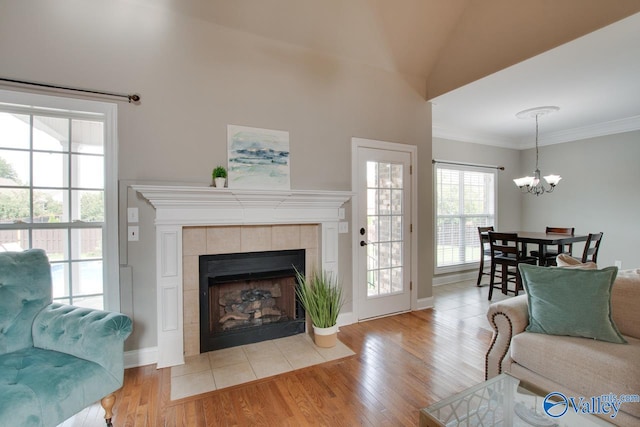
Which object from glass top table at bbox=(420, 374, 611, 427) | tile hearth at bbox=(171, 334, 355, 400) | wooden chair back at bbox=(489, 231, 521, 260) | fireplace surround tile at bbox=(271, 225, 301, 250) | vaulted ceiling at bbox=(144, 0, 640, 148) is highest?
vaulted ceiling at bbox=(144, 0, 640, 148)

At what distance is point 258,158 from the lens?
8.76ft

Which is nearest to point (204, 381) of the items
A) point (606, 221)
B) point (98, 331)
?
point (98, 331)

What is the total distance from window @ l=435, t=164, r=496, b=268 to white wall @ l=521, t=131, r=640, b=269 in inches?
43.3

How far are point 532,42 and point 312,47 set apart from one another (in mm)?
2030

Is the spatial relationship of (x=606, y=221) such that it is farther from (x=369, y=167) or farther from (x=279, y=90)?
(x=279, y=90)

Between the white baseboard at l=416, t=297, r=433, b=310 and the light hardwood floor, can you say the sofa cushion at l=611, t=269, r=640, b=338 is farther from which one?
the white baseboard at l=416, t=297, r=433, b=310

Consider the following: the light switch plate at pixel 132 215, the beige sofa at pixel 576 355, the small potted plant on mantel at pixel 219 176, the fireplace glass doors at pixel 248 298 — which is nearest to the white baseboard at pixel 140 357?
the fireplace glass doors at pixel 248 298

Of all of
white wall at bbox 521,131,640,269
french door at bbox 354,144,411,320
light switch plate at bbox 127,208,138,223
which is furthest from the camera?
white wall at bbox 521,131,640,269

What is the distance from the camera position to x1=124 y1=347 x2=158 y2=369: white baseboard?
7.53 ft

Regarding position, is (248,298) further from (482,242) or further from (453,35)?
(482,242)

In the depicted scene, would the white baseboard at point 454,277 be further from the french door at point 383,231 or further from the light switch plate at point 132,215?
the light switch plate at point 132,215

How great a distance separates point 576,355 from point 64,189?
355 centimetres

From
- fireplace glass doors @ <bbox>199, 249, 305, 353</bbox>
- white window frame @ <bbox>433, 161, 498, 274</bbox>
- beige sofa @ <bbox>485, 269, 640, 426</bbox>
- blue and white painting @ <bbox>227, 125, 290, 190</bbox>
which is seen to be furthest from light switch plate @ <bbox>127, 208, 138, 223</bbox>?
white window frame @ <bbox>433, 161, 498, 274</bbox>

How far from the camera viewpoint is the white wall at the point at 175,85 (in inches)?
82.4
